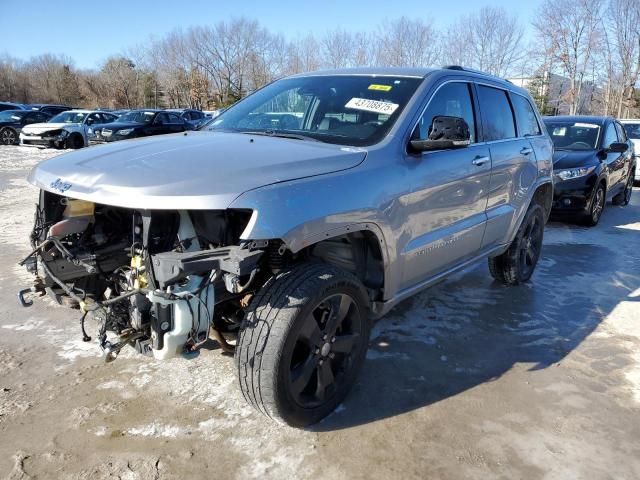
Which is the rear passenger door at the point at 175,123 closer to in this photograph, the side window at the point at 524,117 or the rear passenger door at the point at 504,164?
the side window at the point at 524,117

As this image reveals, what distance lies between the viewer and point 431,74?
11.7 ft

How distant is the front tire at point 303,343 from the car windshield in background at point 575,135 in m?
7.39

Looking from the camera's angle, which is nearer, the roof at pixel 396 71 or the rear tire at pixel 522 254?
the roof at pixel 396 71

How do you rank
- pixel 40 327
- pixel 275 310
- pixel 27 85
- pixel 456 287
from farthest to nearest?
pixel 27 85, pixel 456 287, pixel 40 327, pixel 275 310

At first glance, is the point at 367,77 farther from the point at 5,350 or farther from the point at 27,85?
the point at 27,85

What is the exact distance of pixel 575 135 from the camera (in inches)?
354

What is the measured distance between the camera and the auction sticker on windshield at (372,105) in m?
3.28

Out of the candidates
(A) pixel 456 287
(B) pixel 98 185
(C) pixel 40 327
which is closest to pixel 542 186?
(A) pixel 456 287

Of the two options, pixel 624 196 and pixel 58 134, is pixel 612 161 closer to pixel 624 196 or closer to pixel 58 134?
pixel 624 196

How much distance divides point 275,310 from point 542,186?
3.75 metres

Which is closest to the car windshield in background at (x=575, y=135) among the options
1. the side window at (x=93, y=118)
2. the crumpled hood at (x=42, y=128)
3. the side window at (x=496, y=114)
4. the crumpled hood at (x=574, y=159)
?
the crumpled hood at (x=574, y=159)

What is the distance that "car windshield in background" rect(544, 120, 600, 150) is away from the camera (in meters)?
8.80

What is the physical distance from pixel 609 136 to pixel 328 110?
7505 mm

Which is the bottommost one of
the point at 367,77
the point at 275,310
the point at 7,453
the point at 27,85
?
the point at 7,453
